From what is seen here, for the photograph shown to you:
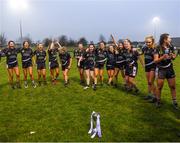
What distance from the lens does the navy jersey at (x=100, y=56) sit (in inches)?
669

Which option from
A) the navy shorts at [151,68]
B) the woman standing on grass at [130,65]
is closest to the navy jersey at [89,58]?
the woman standing on grass at [130,65]

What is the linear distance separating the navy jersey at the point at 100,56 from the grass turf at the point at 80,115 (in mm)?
1481

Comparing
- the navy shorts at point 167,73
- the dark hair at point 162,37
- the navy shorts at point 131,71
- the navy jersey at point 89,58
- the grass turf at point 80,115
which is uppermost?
the dark hair at point 162,37

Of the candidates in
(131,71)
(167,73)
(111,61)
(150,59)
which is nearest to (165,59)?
(167,73)

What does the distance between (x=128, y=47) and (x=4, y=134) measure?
7475 millimetres

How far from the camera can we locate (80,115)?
39.4ft

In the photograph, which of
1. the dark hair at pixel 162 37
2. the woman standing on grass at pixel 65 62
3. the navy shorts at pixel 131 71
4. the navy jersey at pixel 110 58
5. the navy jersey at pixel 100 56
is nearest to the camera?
the dark hair at pixel 162 37

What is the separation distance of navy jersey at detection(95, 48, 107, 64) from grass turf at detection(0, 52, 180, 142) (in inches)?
58.3

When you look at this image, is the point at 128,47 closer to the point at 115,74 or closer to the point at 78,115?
the point at 115,74

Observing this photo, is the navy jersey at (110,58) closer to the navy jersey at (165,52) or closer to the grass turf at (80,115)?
the grass turf at (80,115)

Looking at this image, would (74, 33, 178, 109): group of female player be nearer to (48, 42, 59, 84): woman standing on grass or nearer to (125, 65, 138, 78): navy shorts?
(125, 65, 138, 78): navy shorts

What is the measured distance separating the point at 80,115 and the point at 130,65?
4.31m

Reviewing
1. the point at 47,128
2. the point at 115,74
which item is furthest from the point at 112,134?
the point at 115,74

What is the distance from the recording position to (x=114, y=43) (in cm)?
1694
